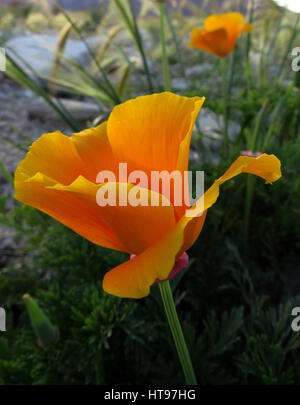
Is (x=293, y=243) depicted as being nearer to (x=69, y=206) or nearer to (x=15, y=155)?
(x=69, y=206)

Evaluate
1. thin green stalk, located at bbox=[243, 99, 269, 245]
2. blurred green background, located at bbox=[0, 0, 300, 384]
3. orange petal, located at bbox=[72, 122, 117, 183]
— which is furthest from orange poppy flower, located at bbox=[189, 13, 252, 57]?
orange petal, located at bbox=[72, 122, 117, 183]

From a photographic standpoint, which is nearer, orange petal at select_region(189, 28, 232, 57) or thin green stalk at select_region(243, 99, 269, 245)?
thin green stalk at select_region(243, 99, 269, 245)

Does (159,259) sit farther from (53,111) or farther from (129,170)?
(53,111)

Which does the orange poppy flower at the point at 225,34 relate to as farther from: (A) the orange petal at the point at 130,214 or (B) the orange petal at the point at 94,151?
(A) the orange petal at the point at 130,214

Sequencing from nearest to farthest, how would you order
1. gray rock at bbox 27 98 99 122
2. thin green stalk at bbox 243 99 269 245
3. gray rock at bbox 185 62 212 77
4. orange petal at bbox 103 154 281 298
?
1. orange petal at bbox 103 154 281 298
2. thin green stalk at bbox 243 99 269 245
3. gray rock at bbox 27 98 99 122
4. gray rock at bbox 185 62 212 77

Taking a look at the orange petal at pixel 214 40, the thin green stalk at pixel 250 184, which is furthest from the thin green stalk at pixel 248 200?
the orange petal at pixel 214 40

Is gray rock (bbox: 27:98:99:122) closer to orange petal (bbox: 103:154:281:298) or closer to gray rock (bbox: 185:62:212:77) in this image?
gray rock (bbox: 185:62:212:77)
